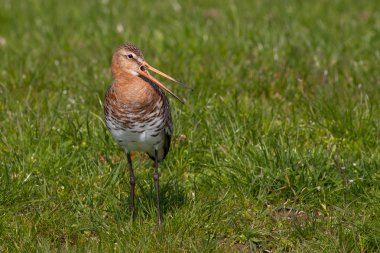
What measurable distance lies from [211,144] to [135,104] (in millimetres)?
1490

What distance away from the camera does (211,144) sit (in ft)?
22.4

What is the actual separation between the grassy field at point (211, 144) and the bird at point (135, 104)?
18.3 inches

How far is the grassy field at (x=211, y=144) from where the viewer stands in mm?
5586

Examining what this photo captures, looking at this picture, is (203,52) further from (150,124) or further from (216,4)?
(150,124)

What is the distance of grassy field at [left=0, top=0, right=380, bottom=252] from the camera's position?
5586 millimetres

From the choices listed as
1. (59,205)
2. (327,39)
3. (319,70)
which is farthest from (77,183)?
(327,39)

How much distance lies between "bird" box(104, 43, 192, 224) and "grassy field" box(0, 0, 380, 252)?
0.46m

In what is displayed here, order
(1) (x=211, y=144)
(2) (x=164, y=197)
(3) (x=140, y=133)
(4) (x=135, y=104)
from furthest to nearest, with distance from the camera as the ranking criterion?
(1) (x=211, y=144)
(2) (x=164, y=197)
(3) (x=140, y=133)
(4) (x=135, y=104)

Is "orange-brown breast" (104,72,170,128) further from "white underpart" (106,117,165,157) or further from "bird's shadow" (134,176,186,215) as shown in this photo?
"bird's shadow" (134,176,186,215)

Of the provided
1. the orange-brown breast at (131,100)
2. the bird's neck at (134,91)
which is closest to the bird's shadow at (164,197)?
the orange-brown breast at (131,100)

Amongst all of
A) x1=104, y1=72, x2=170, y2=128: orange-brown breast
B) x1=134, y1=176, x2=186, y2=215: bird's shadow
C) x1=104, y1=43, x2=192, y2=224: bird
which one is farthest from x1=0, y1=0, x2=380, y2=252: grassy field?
x1=104, y1=72, x2=170, y2=128: orange-brown breast

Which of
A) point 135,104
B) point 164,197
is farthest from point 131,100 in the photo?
point 164,197

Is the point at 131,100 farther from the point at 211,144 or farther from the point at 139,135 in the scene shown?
the point at 211,144

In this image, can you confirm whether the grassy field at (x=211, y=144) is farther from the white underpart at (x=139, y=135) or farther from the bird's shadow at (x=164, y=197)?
the white underpart at (x=139, y=135)
